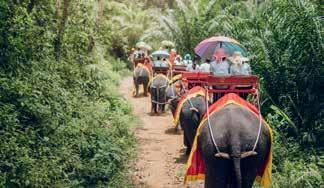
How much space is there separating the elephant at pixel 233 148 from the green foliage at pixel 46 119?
93.3 inches

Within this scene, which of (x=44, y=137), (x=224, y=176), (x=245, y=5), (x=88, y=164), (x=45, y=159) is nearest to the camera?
(x=224, y=176)

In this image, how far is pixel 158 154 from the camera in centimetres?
1184

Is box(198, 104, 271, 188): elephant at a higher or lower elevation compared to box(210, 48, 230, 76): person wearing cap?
lower

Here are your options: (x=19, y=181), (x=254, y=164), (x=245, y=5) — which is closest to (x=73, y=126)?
(x=19, y=181)

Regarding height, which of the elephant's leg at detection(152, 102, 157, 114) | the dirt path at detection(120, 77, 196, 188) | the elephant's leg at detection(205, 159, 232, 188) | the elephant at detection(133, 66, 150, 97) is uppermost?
the elephant at detection(133, 66, 150, 97)

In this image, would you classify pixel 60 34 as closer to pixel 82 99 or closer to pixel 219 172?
pixel 82 99

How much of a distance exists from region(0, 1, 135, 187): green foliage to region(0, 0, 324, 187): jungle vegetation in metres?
0.02

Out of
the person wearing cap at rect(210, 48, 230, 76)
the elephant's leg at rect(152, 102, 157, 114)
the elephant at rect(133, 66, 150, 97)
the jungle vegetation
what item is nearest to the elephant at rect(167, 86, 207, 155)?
the jungle vegetation

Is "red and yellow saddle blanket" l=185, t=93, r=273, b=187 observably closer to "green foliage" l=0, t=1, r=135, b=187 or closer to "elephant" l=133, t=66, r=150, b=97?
"green foliage" l=0, t=1, r=135, b=187

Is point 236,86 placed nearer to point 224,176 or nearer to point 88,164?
point 224,176

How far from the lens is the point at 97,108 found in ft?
40.5

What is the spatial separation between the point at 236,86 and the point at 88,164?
305cm

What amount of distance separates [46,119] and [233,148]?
3.58m

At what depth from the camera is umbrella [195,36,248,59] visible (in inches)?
400
